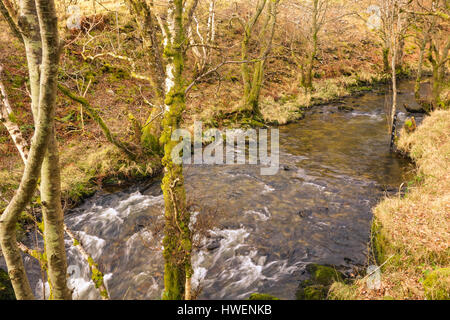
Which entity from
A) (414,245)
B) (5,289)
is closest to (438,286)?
(414,245)

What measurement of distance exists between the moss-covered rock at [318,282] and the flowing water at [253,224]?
22cm

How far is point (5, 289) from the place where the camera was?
5.41m

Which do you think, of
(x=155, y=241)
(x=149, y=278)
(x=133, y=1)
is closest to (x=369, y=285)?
(x=149, y=278)

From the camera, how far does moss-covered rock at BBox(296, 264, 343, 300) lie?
16.8 ft

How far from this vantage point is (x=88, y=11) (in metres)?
18.5

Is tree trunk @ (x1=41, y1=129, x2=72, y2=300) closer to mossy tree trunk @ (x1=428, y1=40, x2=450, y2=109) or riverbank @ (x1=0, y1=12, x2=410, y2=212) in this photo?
riverbank @ (x1=0, y1=12, x2=410, y2=212)

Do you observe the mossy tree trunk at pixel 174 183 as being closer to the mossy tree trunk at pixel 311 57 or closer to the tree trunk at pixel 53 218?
the tree trunk at pixel 53 218

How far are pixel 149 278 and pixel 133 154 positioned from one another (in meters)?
5.41

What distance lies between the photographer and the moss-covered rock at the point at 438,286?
3.81 m

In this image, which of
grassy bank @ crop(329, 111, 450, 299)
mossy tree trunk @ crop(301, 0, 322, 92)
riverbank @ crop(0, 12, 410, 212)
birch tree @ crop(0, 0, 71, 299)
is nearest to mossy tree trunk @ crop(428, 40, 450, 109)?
riverbank @ crop(0, 12, 410, 212)

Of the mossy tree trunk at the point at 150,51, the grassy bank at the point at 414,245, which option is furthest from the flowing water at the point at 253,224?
the mossy tree trunk at the point at 150,51

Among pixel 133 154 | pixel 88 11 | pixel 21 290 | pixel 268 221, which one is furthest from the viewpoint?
pixel 88 11

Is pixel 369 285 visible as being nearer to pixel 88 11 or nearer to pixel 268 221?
pixel 268 221

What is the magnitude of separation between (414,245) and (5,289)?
7.91m
